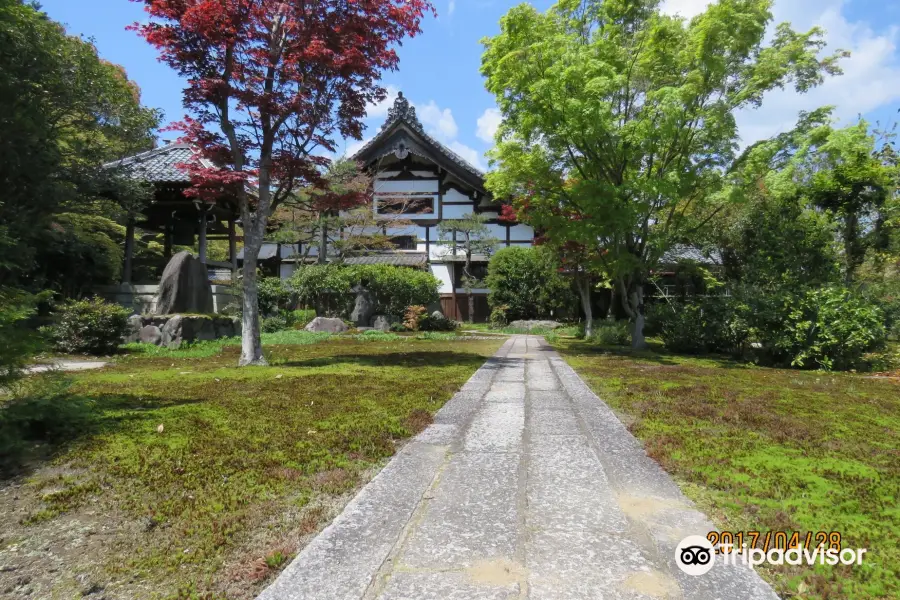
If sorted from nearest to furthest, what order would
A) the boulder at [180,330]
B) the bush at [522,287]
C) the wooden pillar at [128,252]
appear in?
the boulder at [180,330], the wooden pillar at [128,252], the bush at [522,287]

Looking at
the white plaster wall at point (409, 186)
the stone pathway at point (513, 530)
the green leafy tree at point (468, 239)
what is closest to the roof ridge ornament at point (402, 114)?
the white plaster wall at point (409, 186)

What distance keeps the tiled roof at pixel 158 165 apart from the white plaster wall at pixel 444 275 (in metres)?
11.3

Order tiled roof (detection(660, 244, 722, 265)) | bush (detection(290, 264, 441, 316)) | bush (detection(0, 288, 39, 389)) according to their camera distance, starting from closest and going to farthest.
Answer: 1. bush (detection(0, 288, 39, 389))
2. tiled roof (detection(660, 244, 722, 265))
3. bush (detection(290, 264, 441, 316))

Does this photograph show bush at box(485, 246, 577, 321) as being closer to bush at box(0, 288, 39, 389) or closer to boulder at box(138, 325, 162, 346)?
boulder at box(138, 325, 162, 346)

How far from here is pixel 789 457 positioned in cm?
322

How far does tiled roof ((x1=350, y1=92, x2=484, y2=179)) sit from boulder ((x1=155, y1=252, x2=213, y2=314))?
11421 mm

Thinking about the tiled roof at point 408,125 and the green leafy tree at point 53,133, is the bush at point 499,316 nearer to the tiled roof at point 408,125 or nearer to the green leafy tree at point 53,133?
the tiled roof at point 408,125

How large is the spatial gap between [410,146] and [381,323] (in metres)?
9.29

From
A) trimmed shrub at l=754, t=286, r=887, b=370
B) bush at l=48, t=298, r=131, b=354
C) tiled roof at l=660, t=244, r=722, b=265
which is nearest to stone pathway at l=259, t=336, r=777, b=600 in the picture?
trimmed shrub at l=754, t=286, r=887, b=370

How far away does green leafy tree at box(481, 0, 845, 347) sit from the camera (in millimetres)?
10250

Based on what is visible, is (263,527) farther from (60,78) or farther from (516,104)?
(60,78)

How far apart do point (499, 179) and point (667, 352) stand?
618 centimetres

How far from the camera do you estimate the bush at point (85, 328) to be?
370 inches

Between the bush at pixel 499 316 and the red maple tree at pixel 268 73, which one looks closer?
the red maple tree at pixel 268 73
